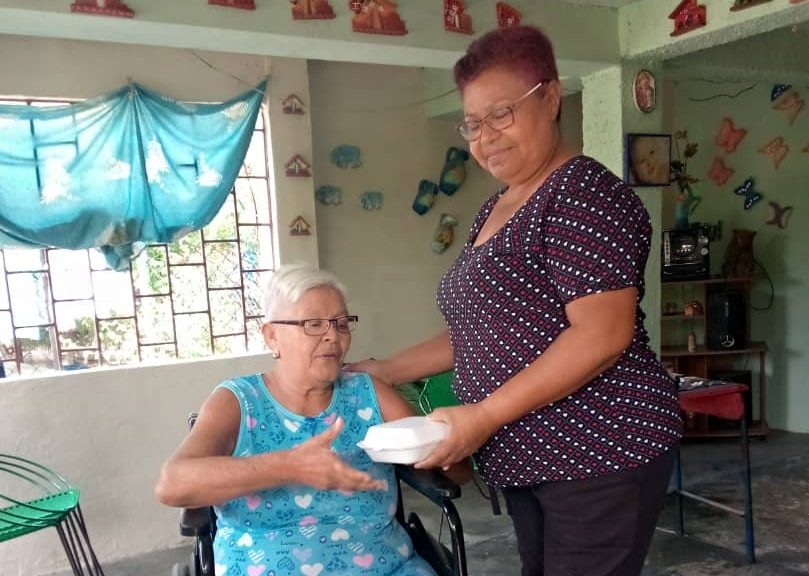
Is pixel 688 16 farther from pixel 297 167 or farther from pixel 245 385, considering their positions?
pixel 245 385

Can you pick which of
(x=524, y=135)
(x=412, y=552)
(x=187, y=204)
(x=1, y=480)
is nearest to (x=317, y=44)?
(x=187, y=204)

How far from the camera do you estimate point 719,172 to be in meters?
4.59

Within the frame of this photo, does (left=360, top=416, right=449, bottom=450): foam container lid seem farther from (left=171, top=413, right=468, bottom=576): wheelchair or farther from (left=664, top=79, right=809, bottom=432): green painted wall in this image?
(left=664, top=79, right=809, bottom=432): green painted wall

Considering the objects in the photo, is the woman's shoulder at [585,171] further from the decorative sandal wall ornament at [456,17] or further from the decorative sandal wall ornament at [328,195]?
the decorative sandal wall ornament at [328,195]

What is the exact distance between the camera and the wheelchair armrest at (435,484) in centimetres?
142

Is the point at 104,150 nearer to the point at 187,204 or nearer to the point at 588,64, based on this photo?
the point at 187,204

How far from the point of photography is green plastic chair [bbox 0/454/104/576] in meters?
2.12

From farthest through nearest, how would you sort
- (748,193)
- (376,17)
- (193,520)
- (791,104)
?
(748,193) → (791,104) → (376,17) → (193,520)

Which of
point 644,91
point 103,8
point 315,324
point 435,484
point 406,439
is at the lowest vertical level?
point 435,484

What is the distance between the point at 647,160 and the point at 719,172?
2.04 meters

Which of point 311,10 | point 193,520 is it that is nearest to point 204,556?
point 193,520

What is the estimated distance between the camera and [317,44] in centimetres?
235

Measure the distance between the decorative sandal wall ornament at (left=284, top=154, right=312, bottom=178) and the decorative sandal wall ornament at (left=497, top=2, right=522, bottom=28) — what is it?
121 cm

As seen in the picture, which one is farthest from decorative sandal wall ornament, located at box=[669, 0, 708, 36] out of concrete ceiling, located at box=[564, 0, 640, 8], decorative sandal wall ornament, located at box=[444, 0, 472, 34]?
decorative sandal wall ornament, located at box=[444, 0, 472, 34]
